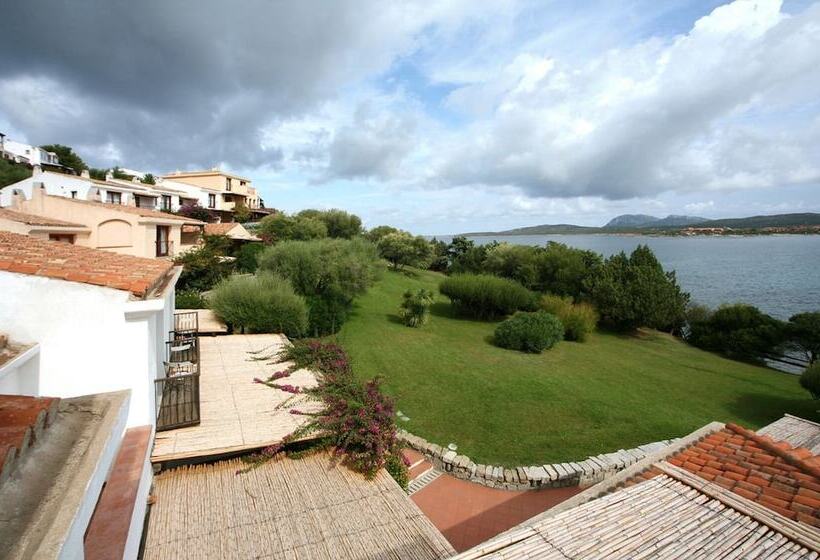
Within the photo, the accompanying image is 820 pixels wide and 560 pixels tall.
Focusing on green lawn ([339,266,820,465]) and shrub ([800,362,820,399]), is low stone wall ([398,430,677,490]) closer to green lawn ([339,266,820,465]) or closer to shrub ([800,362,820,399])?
green lawn ([339,266,820,465])

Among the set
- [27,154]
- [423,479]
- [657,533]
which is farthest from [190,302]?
[27,154]

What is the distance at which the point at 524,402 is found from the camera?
44.9ft

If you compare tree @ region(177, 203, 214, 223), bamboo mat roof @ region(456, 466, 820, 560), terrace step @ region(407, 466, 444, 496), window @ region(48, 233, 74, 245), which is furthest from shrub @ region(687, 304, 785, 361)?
tree @ region(177, 203, 214, 223)

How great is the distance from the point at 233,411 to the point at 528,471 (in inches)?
268

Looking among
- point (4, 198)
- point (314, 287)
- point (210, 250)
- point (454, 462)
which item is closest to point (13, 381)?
point (454, 462)

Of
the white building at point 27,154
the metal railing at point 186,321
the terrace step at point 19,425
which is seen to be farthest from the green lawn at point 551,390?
the white building at point 27,154

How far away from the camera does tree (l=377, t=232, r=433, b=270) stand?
4584 cm

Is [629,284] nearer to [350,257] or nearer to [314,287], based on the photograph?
[350,257]

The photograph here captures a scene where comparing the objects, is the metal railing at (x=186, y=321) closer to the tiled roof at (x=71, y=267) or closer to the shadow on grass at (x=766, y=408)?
the tiled roof at (x=71, y=267)

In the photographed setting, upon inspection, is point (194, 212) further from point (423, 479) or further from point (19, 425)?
point (19, 425)

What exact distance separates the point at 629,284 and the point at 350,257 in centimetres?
2145

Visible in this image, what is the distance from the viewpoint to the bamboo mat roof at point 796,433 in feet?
30.6

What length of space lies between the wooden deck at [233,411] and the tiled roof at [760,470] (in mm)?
6067

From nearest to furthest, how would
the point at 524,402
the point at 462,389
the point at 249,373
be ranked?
the point at 249,373 < the point at 524,402 < the point at 462,389
